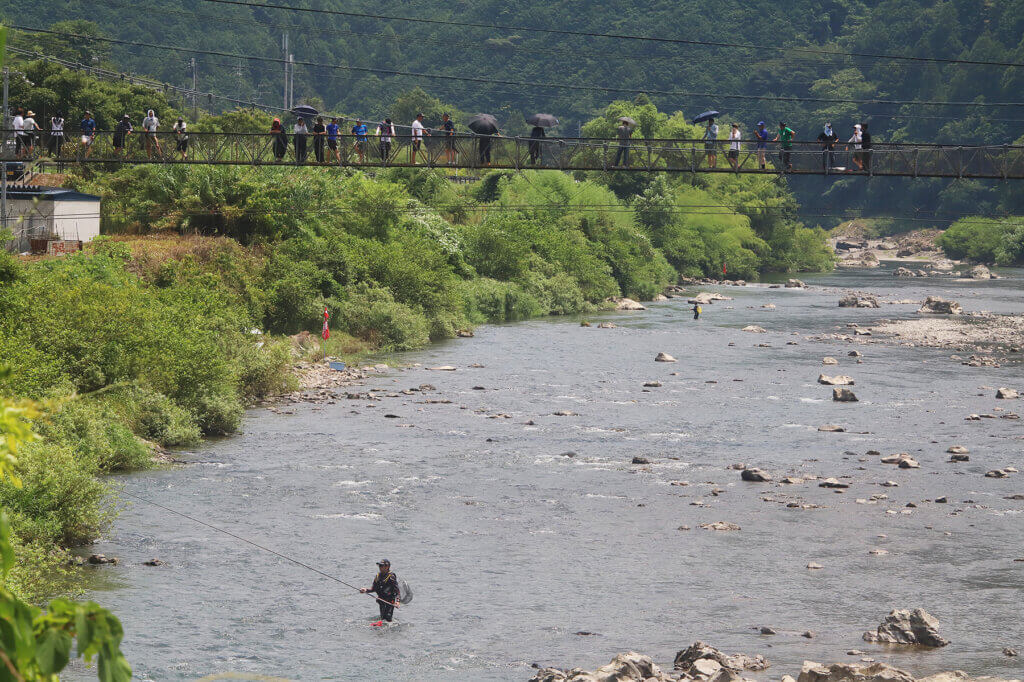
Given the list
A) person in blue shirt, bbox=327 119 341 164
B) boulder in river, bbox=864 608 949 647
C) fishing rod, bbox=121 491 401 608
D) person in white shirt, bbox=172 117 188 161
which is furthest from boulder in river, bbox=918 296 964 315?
fishing rod, bbox=121 491 401 608

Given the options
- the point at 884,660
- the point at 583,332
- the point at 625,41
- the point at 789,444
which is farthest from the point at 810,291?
the point at 625,41

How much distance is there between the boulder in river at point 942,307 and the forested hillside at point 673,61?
6546 cm

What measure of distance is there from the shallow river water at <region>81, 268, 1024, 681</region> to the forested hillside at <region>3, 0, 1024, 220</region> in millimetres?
107629

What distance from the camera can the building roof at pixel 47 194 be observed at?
4809cm

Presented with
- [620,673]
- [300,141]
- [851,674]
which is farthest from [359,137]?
[851,674]

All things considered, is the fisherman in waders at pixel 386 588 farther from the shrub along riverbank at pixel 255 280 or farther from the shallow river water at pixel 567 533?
the shrub along riverbank at pixel 255 280

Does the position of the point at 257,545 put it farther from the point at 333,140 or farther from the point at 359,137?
the point at 359,137

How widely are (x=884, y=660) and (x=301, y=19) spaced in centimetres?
17790

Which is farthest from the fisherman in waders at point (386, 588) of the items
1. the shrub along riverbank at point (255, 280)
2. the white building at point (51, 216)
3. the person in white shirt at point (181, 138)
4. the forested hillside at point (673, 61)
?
the forested hillside at point (673, 61)

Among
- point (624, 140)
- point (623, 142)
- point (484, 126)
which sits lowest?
point (624, 140)

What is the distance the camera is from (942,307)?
75.6 meters

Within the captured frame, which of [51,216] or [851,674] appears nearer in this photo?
[851,674]

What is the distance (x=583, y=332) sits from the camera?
64.9m

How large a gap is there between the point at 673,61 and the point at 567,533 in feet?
524
